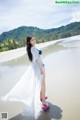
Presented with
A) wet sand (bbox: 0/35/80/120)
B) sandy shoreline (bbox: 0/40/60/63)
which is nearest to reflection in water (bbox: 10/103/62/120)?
wet sand (bbox: 0/35/80/120)

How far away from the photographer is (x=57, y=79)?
9.11ft

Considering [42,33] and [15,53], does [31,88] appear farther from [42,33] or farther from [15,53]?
[42,33]

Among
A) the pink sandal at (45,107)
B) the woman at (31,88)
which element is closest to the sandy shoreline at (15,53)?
the woman at (31,88)

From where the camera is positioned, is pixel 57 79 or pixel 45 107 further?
pixel 57 79

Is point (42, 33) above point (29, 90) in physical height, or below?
above

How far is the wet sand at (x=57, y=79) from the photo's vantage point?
8.51 feet

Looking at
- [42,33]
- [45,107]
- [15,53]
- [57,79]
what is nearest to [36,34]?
[42,33]

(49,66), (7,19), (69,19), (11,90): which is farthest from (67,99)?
(7,19)

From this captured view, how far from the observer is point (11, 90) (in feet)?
8.66

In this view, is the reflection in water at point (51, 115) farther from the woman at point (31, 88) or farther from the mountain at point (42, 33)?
the mountain at point (42, 33)

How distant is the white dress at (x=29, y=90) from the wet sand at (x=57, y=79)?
0.05m

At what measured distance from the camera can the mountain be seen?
2.62 metres

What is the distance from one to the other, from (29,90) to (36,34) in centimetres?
51

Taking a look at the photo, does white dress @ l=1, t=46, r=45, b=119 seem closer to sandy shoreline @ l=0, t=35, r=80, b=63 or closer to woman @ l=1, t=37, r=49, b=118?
woman @ l=1, t=37, r=49, b=118
